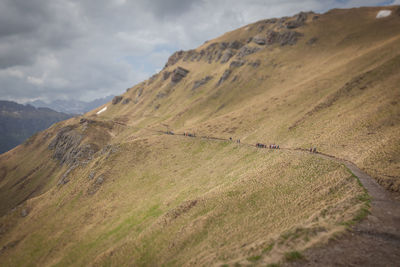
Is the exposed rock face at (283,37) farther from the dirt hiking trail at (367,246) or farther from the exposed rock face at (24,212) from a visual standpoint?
the exposed rock face at (24,212)

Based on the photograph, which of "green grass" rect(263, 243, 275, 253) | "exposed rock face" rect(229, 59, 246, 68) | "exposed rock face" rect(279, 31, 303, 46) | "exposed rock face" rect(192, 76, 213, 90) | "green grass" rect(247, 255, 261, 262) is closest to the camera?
"green grass" rect(247, 255, 261, 262)

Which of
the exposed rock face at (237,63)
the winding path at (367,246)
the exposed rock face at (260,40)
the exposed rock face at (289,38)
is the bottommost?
the winding path at (367,246)

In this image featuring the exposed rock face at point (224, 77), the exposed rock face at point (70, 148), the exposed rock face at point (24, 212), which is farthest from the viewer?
the exposed rock face at point (224, 77)

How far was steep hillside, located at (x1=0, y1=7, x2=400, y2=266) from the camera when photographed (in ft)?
71.4

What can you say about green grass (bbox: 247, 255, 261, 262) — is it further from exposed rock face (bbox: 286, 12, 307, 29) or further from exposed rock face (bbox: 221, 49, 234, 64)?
exposed rock face (bbox: 286, 12, 307, 29)

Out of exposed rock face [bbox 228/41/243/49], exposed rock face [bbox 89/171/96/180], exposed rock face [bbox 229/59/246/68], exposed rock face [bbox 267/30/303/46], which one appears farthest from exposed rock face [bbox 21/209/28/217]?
exposed rock face [bbox 228/41/243/49]

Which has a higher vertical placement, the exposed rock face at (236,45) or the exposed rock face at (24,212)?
the exposed rock face at (236,45)

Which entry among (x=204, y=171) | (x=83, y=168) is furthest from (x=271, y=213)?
(x=83, y=168)

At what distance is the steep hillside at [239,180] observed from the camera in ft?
71.4

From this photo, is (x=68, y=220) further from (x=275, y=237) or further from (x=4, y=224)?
(x=275, y=237)

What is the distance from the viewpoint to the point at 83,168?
80.1m

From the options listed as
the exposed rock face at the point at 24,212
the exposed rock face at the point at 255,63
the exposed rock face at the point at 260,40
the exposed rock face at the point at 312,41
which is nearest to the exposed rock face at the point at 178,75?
the exposed rock face at the point at 260,40

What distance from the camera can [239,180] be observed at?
3441 centimetres

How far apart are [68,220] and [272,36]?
555 ft
